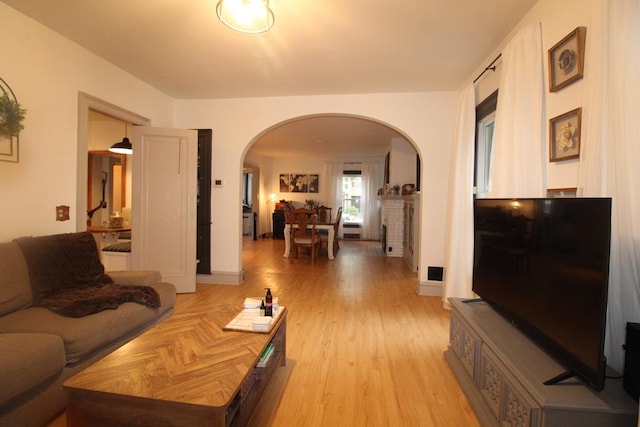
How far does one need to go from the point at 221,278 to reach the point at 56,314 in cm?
242

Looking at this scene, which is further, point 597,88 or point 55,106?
point 55,106

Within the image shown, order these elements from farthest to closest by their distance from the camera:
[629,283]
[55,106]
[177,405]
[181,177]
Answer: [181,177] → [55,106] → [629,283] → [177,405]

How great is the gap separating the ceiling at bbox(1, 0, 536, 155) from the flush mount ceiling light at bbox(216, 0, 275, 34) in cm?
11

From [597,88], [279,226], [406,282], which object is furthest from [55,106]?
[279,226]

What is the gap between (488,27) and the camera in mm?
2453

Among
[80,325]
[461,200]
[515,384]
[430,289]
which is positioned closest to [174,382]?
[80,325]

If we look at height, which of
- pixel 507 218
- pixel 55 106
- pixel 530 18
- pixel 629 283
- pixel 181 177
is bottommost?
pixel 629 283

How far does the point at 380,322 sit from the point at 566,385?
189 centimetres

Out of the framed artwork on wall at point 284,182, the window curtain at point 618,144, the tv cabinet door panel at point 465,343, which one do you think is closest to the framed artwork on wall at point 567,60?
the window curtain at point 618,144

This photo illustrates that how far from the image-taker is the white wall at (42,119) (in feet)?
7.64

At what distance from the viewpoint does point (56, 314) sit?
1.91 metres

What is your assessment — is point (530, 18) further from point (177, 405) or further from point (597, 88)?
point (177, 405)

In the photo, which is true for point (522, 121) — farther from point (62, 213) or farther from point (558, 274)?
point (62, 213)

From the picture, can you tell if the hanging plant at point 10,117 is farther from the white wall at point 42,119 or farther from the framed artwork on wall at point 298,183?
the framed artwork on wall at point 298,183
